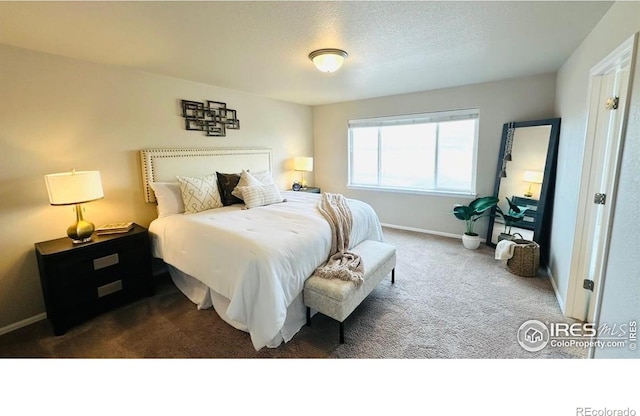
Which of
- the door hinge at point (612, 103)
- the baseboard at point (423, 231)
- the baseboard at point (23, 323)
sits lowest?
the baseboard at point (23, 323)

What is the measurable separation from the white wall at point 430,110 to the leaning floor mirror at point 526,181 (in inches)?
7.6

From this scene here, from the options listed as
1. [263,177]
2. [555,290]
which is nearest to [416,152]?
[263,177]

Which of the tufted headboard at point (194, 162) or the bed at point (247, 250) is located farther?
the tufted headboard at point (194, 162)

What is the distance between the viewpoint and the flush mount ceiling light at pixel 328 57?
94.8 inches

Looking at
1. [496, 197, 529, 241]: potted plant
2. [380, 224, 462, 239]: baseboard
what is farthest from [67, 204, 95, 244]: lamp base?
[496, 197, 529, 241]: potted plant

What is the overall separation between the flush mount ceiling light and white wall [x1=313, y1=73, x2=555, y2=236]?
91.6 inches

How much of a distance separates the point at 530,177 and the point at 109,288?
4.75 metres

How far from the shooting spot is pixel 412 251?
3838 mm

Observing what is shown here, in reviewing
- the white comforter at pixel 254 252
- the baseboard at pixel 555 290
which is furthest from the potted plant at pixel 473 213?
the white comforter at pixel 254 252

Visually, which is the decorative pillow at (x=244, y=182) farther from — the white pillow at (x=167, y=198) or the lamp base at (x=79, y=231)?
the lamp base at (x=79, y=231)

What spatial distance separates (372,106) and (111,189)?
3975 mm
